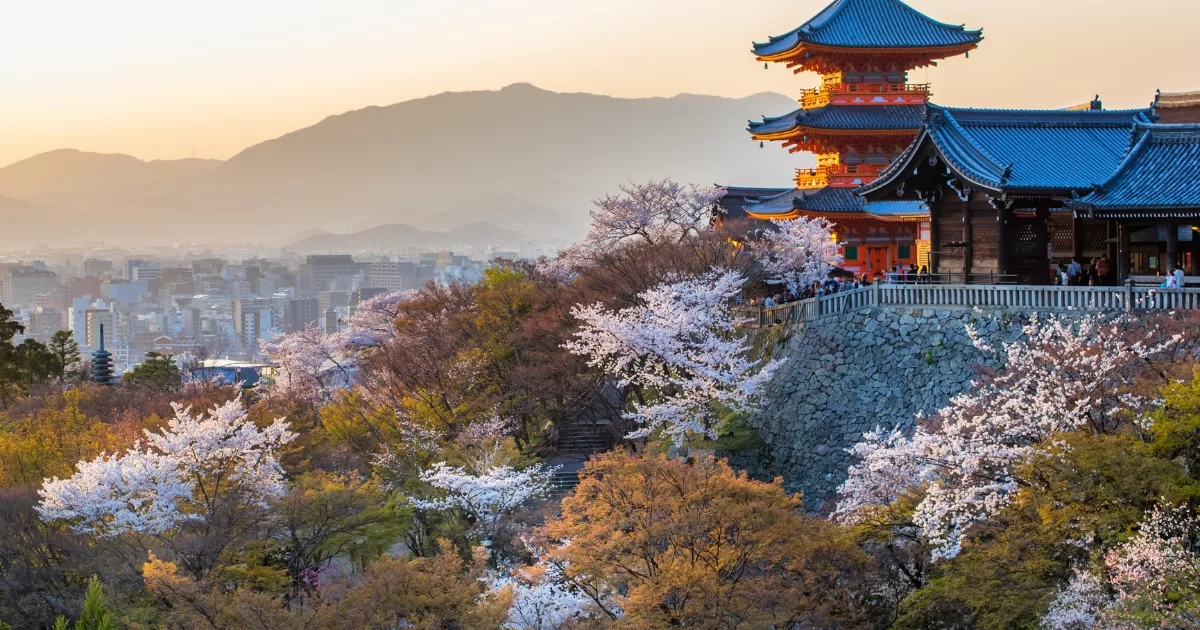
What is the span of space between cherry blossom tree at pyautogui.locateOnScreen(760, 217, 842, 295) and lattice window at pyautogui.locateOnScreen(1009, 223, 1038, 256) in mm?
9103

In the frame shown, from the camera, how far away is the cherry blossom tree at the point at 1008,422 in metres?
24.1

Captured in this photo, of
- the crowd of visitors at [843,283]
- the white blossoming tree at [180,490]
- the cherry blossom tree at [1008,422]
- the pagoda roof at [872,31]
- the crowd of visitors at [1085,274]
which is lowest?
the white blossoming tree at [180,490]

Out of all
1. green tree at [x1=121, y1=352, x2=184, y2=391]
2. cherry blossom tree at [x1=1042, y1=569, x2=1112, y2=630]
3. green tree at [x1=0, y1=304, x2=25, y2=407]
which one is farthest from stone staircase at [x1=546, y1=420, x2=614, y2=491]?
green tree at [x1=0, y1=304, x2=25, y2=407]

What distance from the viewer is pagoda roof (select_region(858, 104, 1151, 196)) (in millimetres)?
32656

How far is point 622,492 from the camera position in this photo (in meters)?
24.5

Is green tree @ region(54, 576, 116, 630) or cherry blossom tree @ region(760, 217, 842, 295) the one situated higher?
cherry blossom tree @ region(760, 217, 842, 295)

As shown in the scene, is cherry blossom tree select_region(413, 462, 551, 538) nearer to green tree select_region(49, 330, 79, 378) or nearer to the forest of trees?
the forest of trees

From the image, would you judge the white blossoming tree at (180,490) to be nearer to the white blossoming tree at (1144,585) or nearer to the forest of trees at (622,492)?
the forest of trees at (622,492)

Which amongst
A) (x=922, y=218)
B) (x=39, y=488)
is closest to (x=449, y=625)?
(x=39, y=488)

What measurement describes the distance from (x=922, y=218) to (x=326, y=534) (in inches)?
790

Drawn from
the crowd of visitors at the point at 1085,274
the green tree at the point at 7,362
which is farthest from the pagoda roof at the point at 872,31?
the green tree at the point at 7,362

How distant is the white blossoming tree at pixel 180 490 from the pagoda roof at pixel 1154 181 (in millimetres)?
18764

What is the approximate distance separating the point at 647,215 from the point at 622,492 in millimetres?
26165

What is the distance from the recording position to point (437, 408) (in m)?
43.1
